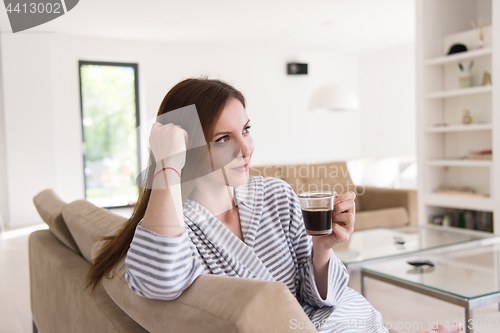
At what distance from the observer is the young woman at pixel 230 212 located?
896 mm

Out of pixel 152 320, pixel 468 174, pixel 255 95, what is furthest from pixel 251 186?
pixel 255 95

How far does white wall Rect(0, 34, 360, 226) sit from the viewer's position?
570cm

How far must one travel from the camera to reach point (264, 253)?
3.44 ft

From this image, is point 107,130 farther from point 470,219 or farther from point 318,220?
point 318,220

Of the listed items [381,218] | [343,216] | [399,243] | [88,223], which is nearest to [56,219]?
[88,223]

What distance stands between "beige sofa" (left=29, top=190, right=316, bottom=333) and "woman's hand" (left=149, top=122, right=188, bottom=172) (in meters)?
0.23

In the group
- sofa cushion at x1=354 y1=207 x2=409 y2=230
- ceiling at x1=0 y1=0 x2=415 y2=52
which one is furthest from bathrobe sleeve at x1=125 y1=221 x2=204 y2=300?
ceiling at x1=0 y1=0 x2=415 y2=52

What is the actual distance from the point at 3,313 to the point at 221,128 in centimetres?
235

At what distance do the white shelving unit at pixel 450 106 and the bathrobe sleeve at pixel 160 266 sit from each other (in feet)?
11.3

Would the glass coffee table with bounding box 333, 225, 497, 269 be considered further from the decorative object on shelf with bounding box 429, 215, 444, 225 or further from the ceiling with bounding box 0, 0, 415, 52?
the ceiling with bounding box 0, 0, 415, 52

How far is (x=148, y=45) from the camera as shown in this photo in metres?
6.49

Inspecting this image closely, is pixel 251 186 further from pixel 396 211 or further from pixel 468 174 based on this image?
pixel 468 174

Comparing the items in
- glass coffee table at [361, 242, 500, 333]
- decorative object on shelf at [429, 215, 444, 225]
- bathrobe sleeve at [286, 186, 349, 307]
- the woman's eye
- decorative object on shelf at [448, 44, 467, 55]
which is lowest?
decorative object on shelf at [429, 215, 444, 225]

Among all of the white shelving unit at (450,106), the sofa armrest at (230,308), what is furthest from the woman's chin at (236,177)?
the white shelving unit at (450,106)
